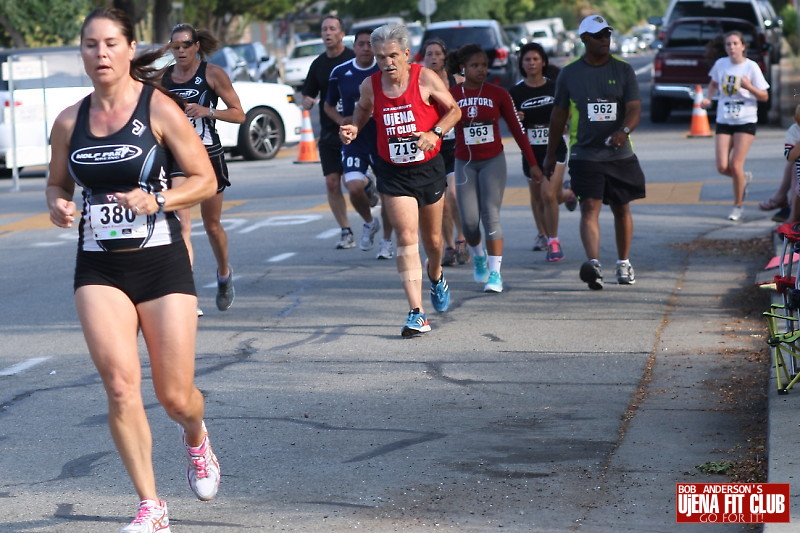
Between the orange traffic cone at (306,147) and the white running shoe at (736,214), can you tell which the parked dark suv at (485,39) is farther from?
the white running shoe at (736,214)

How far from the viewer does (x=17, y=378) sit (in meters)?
7.67

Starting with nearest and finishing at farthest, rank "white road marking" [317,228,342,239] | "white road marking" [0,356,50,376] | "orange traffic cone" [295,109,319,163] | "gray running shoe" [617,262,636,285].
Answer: "white road marking" [0,356,50,376]
"gray running shoe" [617,262,636,285]
"white road marking" [317,228,342,239]
"orange traffic cone" [295,109,319,163]

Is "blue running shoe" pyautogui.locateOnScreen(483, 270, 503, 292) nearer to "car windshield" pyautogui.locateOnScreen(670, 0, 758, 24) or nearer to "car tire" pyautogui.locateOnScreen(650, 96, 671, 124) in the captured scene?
"car tire" pyautogui.locateOnScreen(650, 96, 671, 124)

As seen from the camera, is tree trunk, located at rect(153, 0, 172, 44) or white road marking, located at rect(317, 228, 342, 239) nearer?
white road marking, located at rect(317, 228, 342, 239)

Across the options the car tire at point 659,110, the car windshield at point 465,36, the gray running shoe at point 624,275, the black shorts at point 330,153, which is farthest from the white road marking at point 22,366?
the car windshield at point 465,36

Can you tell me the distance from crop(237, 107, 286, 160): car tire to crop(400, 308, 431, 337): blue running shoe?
13.7 metres

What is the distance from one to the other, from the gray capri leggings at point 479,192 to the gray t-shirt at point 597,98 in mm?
609

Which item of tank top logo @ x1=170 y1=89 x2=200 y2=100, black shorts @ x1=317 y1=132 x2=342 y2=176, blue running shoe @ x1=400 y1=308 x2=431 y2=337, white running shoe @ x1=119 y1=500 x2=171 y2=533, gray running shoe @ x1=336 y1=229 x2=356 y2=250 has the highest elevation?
tank top logo @ x1=170 y1=89 x2=200 y2=100

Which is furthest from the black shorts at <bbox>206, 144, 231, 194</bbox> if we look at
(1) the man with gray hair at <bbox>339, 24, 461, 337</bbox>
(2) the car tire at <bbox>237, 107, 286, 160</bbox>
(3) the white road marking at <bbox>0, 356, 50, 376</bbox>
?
(2) the car tire at <bbox>237, 107, 286, 160</bbox>

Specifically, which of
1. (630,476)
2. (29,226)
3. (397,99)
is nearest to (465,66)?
(397,99)

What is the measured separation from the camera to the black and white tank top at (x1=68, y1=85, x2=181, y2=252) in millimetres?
4754

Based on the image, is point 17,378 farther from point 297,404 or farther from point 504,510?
point 504,510

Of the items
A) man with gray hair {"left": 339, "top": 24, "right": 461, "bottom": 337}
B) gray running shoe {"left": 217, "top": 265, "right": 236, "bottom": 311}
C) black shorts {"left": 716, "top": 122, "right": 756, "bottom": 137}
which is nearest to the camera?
man with gray hair {"left": 339, "top": 24, "right": 461, "bottom": 337}

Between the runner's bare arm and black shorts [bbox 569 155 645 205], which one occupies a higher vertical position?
the runner's bare arm
